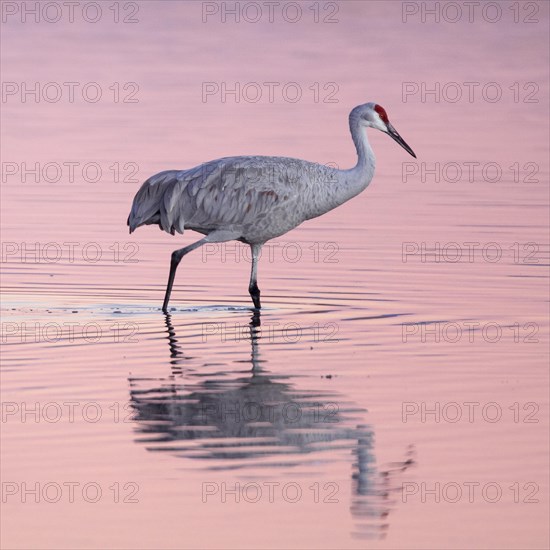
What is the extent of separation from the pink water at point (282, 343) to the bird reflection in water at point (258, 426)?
0.08 feet

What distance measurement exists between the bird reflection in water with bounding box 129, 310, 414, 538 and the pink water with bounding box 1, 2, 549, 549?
0.02 meters

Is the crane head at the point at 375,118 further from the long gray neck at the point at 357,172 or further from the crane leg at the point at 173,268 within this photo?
the crane leg at the point at 173,268

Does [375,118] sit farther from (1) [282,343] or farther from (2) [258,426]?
(2) [258,426]

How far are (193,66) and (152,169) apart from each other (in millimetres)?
12439

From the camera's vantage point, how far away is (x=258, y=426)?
1205cm

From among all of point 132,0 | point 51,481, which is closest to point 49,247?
point 51,481

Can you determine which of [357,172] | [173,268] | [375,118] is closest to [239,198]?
[173,268]

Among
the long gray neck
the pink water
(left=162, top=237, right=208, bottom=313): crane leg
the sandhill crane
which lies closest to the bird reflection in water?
the pink water

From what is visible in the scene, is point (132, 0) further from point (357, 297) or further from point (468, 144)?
point (357, 297)

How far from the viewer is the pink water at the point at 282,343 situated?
1032 cm

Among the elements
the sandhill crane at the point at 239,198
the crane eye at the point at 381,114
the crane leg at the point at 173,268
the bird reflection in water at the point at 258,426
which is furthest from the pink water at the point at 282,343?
the crane eye at the point at 381,114

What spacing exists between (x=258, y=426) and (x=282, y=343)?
331 centimetres

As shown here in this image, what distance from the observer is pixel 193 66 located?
3919 cm

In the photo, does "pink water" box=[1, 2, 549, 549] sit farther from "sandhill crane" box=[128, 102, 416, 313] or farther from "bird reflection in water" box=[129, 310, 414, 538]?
"sandhill crane" box=[128, 102, 416, 313]
